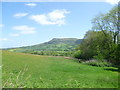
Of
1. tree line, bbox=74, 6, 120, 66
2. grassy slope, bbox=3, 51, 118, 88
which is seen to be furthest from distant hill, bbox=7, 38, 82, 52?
grassy slope, bbox=3, 51, 118, 88

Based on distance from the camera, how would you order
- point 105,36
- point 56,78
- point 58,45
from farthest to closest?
point 58,45 → point 105,36 → point 56,78

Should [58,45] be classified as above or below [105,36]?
below

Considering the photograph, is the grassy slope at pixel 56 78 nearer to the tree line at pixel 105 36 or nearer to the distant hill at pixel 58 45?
the tree line at pixel 105 36

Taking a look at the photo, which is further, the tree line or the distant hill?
the distant hill

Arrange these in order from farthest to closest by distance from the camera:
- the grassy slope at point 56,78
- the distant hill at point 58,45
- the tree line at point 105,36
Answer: the distant hill at point 58,45 → the tree line at point 105,36 → the grassy slope at point 56,78

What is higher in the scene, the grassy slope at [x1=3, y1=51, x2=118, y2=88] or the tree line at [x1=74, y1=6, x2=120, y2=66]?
the tree line at [x1=74, y1=6, x2=120, y2=66]

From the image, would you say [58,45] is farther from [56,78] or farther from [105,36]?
[56,78]


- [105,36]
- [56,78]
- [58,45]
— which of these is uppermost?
[105,36]

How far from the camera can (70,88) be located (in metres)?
4.39

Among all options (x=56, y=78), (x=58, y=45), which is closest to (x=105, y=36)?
(x=58, y=45)

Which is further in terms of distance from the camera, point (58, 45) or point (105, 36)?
point (58, 45)

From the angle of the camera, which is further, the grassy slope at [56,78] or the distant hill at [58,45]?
the distant hill at [58,45]

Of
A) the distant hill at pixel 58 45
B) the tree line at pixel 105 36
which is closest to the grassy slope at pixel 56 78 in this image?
the tree line at pixel 105 36

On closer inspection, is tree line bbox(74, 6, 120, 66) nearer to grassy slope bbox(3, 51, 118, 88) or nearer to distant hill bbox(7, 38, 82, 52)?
distant hill bbox(7, 38, 82, 52)
